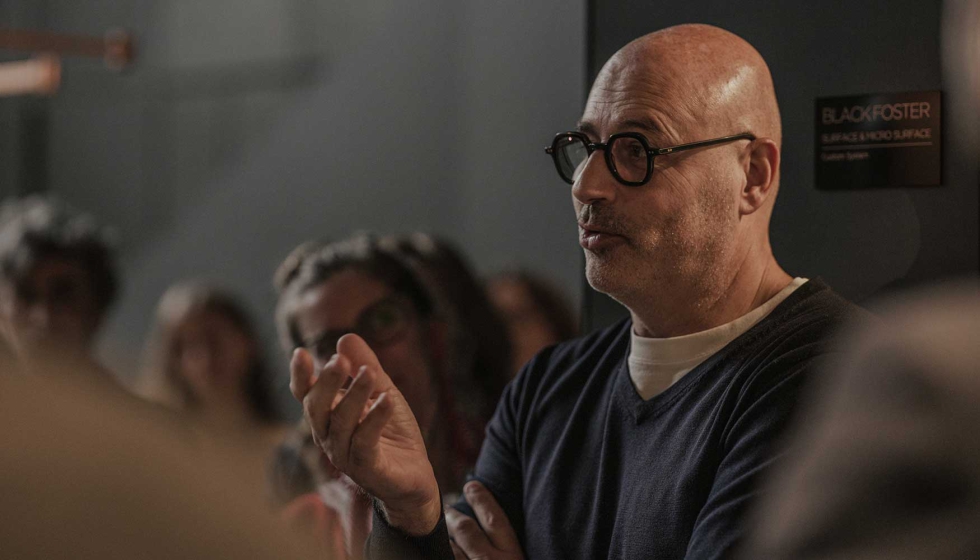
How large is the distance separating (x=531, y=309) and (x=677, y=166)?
7.42 ft

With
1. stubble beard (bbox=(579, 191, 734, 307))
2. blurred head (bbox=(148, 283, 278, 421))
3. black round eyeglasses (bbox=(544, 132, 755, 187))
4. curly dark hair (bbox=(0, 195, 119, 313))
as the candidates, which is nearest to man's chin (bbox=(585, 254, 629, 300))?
stubble beard (bbox=(579, 191, 734, 307))

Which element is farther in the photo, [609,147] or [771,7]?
[771,7]

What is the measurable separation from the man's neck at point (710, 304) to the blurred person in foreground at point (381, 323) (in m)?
0.87

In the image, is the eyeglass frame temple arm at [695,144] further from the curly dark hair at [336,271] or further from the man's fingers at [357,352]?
the curly dark hair at [336,271]

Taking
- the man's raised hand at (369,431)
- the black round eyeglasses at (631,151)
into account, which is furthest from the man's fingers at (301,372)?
the black round eyeglasses at (631,151)

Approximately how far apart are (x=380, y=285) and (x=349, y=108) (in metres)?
2.62

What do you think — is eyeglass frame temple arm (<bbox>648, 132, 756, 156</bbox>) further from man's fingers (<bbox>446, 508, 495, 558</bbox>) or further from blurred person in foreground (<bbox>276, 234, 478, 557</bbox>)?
blurred person in foreground (<bbox>276, 234, 478, 557</bbox>)

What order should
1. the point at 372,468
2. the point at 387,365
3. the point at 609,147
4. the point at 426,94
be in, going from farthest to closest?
the point at 426,94 < the point at 387,365 < the point at 609,147 < the point at 372,468

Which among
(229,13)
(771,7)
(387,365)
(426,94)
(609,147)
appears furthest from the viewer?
(229,13)

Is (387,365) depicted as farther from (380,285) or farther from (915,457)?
(915,457)

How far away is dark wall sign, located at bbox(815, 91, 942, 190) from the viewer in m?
1.60

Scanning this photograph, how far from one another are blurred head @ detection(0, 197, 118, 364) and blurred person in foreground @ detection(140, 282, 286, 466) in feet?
2.05

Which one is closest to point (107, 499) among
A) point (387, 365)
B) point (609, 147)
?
point (609, 147)

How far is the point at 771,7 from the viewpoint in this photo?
1.71 meters
